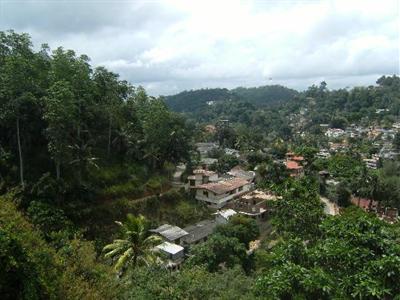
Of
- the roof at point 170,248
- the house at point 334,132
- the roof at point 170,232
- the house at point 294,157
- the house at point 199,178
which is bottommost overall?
the house at point 334,132

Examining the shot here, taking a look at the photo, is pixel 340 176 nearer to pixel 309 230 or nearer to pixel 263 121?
pixel 309 230

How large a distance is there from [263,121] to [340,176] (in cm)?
8843

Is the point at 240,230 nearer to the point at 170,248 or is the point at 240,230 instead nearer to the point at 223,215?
the point at 170,248

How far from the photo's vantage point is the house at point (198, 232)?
104 ft

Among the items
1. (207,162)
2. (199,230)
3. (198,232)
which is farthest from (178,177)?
(207,162)

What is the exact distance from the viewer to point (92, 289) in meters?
11.5

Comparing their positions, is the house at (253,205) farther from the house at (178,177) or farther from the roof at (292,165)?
the roof at (292,165)

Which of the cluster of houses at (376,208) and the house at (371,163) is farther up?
the cluster of houses at (376,208)

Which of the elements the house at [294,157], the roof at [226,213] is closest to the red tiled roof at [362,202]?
the house at [294,157]

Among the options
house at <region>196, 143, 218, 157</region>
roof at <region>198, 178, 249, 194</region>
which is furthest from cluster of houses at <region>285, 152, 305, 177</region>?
house at <region>196, 143, 218, 157</region>

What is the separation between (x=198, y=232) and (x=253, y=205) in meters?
11.4

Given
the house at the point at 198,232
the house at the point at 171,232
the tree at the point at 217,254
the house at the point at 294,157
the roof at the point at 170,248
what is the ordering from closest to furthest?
the tree at the point at 217,254, the roof at the point at 170,248, the house at the point at 171,232, the house at the point at 198,232, the house at the point at 294,157

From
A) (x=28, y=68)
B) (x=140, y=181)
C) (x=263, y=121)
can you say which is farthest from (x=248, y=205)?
(x=263, y=121)

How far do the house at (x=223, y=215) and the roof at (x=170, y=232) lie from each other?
200 inches
